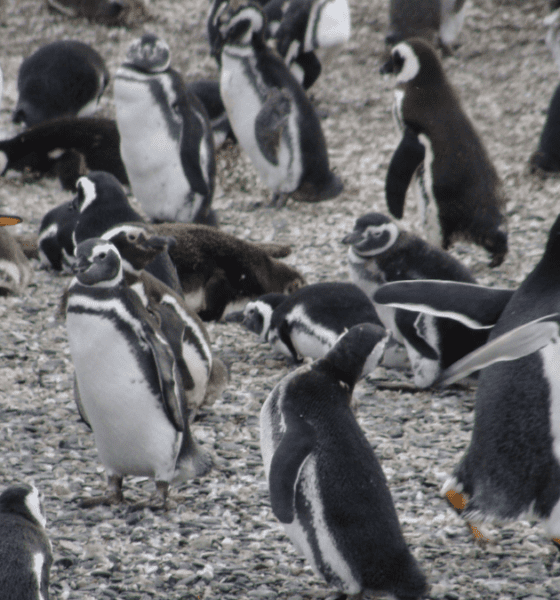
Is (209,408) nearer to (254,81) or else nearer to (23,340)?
(23,340)

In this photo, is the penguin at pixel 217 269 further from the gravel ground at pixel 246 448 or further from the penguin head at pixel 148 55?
the penguin head at pixel 148 55

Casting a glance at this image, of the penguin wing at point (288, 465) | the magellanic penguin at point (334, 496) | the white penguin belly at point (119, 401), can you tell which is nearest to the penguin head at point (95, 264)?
the white penguin belly at point (119, 401)

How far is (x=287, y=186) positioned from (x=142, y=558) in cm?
398

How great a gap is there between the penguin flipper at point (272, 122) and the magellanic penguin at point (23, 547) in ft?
13.6

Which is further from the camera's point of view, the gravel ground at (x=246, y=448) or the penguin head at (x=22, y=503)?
the gravel ground at (x=246, y=448)

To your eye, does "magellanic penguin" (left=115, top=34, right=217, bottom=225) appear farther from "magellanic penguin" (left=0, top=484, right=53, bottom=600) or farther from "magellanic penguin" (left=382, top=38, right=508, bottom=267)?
"magellanic penguin" (left=0, top=484, right=53, bottom=600)

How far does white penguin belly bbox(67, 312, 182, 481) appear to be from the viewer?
2582 millimetres

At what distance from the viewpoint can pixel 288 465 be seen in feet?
6.72

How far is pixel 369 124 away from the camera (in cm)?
723

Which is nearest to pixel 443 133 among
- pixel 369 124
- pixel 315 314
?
pixel 315 314

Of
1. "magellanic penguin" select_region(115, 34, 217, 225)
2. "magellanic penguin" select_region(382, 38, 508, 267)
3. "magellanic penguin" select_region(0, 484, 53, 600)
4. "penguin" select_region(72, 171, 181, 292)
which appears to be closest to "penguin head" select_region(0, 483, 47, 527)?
"magellanic penguin" select_region(0, 484, 53, 600)

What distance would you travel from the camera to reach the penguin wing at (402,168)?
16.0 ft

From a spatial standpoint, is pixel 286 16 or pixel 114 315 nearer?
pixel 114 315

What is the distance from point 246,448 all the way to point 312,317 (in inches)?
30.2
